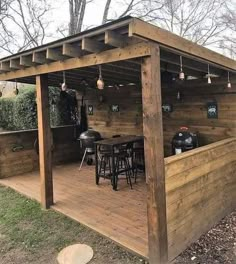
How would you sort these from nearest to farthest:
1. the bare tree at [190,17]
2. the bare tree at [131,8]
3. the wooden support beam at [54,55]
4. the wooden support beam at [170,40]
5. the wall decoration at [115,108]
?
the wooden support beam at [170,40] < the wooden support beam at [54,55] < the wall decoration at [115,108] < the bare tree at [190,17] < the bare tree at [131,8]

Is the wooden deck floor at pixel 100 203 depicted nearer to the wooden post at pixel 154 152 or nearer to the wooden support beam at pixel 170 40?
the wooden post at pixel 154 152

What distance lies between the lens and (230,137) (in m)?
4.75

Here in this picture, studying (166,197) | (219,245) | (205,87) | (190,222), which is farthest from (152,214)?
(205,87)

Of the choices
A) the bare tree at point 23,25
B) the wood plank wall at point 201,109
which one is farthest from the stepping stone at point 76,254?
the bare tree at point 23,25

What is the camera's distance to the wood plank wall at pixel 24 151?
251 inches

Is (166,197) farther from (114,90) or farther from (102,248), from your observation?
(114,90)

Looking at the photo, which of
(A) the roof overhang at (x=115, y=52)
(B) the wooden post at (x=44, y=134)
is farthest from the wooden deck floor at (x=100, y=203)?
(A) the roof overhang at (x=115, y=52)

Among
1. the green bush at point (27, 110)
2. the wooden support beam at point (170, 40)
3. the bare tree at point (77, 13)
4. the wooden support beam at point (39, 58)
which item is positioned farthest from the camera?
the bare tree at point (77, 13)

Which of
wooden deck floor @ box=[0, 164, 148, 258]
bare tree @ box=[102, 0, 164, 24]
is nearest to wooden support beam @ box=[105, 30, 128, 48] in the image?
wooden deck floor @ box=[0, 164, 148, 258]

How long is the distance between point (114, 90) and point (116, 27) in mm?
4112

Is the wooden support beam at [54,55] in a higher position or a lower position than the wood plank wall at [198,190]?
higher

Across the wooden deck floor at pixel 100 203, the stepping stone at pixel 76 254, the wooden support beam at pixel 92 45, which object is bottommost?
the stepping stone at pixel 76 254

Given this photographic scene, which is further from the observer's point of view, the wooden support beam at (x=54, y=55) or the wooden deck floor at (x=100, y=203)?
the wooden support beam at (x=54, y=55)

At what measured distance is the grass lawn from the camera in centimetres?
320
